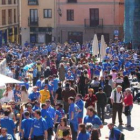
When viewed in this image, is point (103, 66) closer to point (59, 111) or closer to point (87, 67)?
point (87, 67)

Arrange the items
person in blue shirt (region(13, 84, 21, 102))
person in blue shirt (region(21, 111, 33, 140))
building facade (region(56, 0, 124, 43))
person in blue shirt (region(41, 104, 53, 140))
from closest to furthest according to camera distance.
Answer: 1. person in blue shirt (region(21, 111, 33, 140))
2. person in blue shirt (region(41, 104, 53, 140))
3. person in blue shirt (region(13, 84, 21, 102))
4. building facade (region(56, 0, 124, 43))

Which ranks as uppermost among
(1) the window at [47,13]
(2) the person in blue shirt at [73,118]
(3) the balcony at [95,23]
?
(1) the window at [47,13]

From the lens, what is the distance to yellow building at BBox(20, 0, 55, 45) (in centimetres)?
5819

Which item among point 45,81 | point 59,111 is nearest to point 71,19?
point 45,81

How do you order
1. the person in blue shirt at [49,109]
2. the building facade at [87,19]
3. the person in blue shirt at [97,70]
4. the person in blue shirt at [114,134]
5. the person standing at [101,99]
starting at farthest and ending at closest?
the building facade at [87,19], the person in blue shirt at [97,70], the person standing at [101,99], the person in blue shirt at [49,109], the person in blue shirt at [114,134]

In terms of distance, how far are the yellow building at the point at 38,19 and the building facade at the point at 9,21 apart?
213 cm

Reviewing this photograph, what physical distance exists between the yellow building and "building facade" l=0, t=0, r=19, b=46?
6.99ft

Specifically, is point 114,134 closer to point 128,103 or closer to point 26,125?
point 26,125

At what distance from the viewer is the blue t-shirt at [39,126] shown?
46.0ft

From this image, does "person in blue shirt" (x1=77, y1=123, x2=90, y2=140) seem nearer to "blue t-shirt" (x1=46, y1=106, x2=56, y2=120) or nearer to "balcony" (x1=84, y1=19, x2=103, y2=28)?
"blue t-shirt" (x1=46, y1=106, x2=56, y2=120)

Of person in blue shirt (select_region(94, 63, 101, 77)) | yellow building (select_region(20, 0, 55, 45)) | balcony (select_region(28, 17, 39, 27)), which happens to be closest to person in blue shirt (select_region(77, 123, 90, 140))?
person in blue shirt (select_region(94, 63, 101, 77))

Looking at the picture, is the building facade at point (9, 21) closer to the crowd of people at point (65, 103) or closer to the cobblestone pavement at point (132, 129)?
the crowd of people at point (65, 103)

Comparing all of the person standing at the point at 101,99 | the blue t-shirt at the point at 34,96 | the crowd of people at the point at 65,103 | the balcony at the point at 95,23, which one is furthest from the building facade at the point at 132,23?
the blue t-shirt at the point at 34,96

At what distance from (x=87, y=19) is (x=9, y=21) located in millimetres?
9571
